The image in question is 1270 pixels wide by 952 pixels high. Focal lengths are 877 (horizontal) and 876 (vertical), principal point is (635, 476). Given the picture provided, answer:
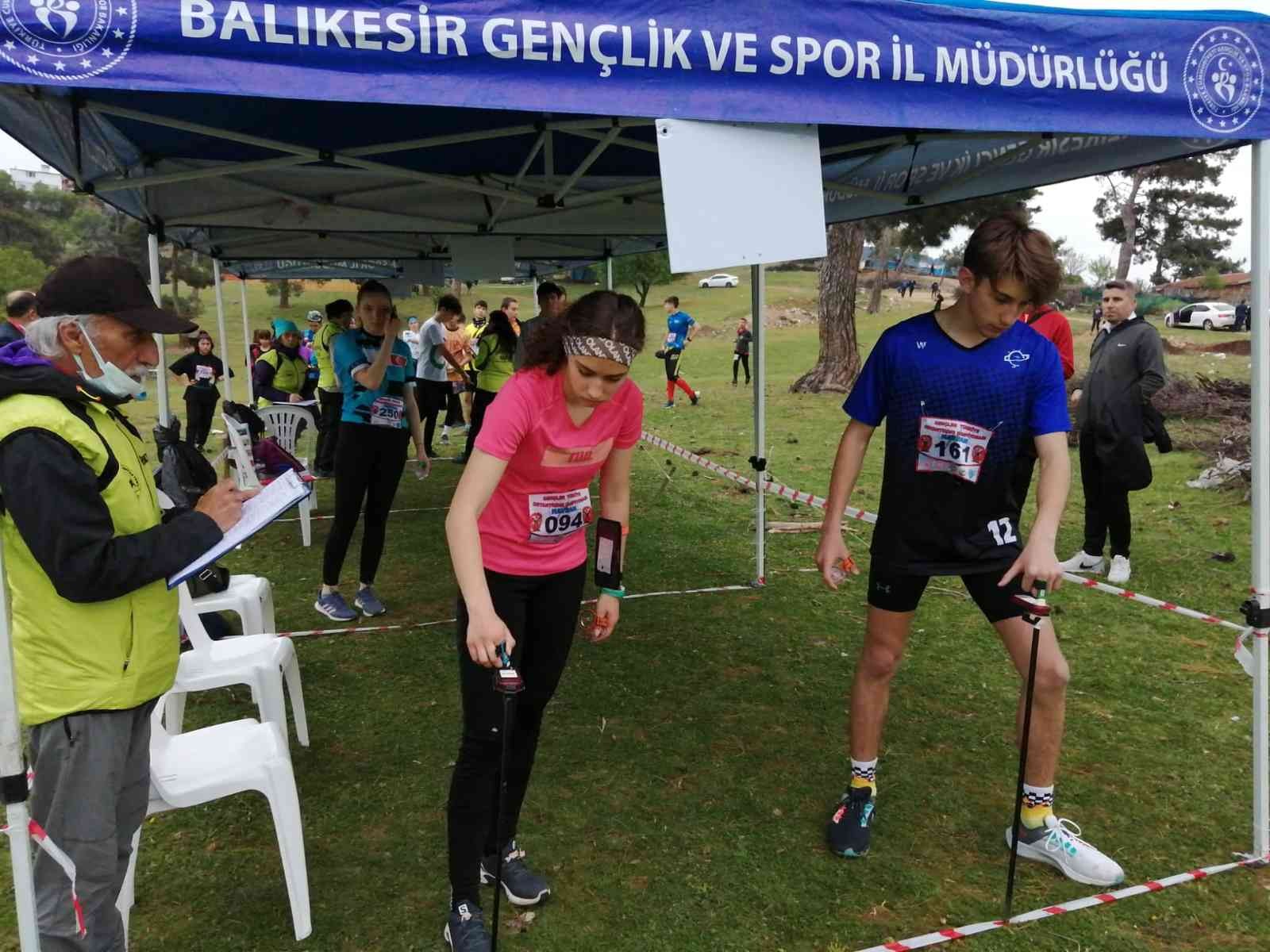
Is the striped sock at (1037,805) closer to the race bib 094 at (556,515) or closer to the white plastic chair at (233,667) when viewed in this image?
the race bib 094 at (556,515)

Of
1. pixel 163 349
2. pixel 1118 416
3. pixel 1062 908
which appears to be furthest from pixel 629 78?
pixel 1118 416

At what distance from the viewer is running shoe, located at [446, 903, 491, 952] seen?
2352mm

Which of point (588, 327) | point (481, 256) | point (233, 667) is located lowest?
point (233, 667)

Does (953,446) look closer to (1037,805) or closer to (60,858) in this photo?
(1037,805)

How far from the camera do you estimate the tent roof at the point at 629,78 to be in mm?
1842

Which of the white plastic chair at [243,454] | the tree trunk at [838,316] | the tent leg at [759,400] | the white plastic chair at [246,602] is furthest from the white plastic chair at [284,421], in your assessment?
the tree trunk at [838,316]

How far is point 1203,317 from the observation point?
35.5 m

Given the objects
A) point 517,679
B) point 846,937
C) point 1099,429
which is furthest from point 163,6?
point 1099,429

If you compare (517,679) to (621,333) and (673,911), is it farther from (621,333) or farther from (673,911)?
(673,911)

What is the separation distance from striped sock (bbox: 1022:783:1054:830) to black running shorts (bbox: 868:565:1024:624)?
585 millimetres

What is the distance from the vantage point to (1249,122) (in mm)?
2613

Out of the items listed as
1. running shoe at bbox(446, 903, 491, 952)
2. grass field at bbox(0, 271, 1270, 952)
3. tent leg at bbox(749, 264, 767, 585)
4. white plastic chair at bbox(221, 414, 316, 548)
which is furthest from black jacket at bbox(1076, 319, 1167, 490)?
white plastic chair at bbox(221, 414, 316, 548)

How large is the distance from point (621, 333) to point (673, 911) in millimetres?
1747

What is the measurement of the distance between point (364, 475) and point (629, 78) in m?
3.22
